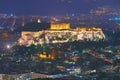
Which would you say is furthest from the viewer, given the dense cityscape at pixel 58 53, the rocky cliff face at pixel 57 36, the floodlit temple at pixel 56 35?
the floodlit temple at pixel 56 35

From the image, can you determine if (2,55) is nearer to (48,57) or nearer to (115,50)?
(48,57)

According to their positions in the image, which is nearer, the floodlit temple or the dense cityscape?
the dense cityscape

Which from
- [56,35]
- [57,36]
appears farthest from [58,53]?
[56,35]

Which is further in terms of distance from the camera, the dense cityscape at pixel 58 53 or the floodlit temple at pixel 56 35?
the floodlit temple at pixel 56 35

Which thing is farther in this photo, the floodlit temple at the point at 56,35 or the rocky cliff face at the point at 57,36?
the floodlit temple at the point at 56,35

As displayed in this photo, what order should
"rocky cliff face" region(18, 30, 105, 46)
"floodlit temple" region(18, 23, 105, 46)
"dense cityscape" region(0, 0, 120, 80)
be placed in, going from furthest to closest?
"floodlit temple" region(18, 23, 105, 46), "rocky cliff face" region(18, 30, 105, 46), "dense cityscape" region(0, 0, 120, 80)

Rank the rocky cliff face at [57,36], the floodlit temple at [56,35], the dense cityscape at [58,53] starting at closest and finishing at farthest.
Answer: the dense cityscape at [58,53]
the rocky cliff face at [57,36]
the floodlit temple at [56,35]

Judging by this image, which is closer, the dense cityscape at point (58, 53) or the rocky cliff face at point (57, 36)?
the dense cityscape at point (58, 53)
